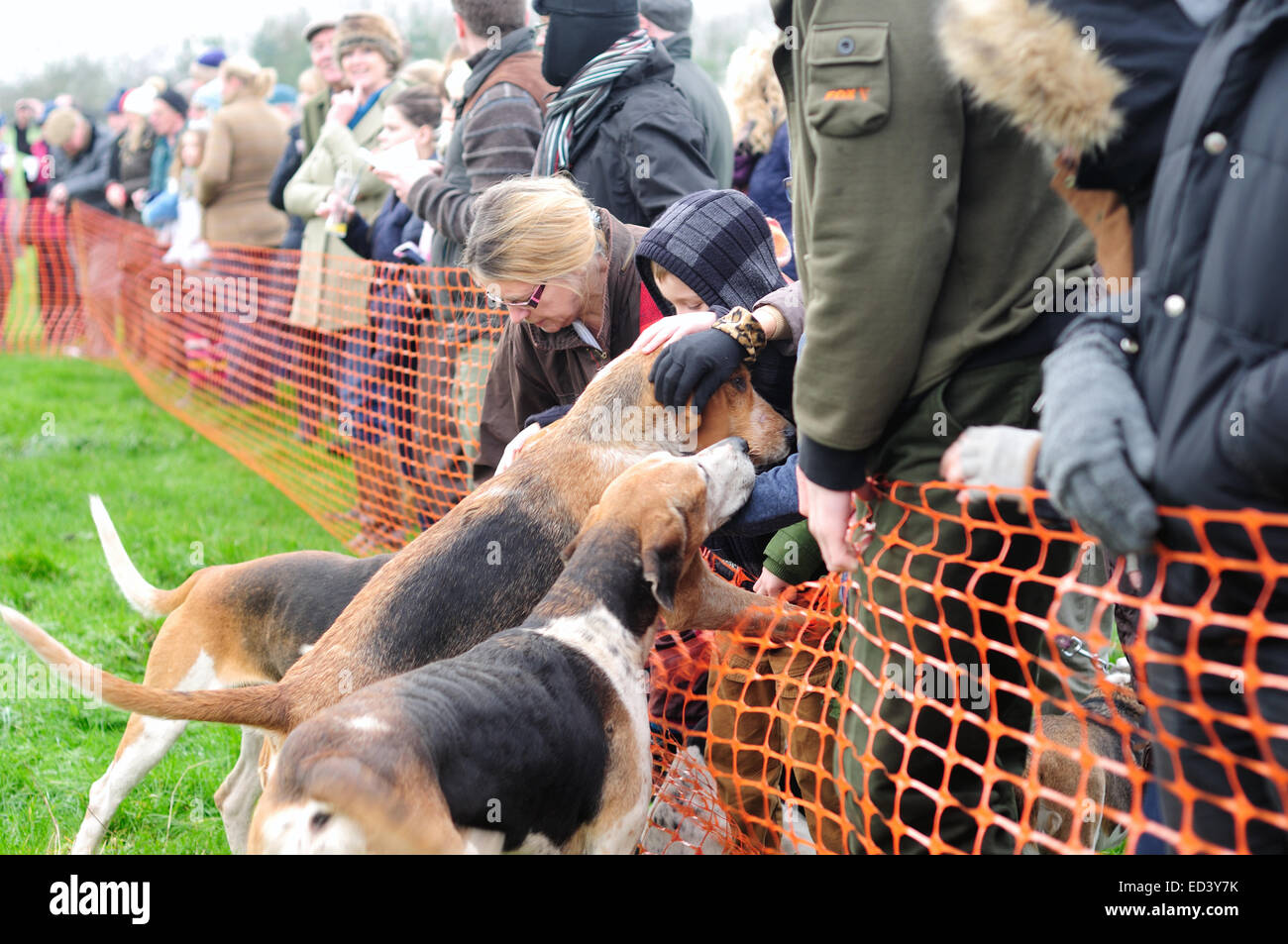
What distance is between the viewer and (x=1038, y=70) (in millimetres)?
1857

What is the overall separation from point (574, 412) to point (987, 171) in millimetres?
1633

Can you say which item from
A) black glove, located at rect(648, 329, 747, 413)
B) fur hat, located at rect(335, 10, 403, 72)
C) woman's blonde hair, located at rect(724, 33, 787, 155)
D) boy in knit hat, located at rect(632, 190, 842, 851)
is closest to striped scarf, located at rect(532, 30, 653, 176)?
boy in knit hat, located at rect(632, 190, 842, 851)

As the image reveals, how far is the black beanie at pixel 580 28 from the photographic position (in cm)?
454

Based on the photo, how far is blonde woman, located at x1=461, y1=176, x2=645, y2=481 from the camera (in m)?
3.66

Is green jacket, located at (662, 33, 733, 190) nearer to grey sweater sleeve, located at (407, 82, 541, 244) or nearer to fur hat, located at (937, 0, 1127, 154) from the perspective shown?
grey sweater sleeve, located at (407, 82, 541, 244)

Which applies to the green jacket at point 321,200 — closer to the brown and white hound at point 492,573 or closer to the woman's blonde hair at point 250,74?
the woman's blonde hair at point 250,74

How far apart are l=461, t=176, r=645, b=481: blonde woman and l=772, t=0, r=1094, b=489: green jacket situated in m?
1.42

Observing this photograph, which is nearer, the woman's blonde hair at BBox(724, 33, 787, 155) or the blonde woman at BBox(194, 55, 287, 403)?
Result: the woman's blonde hair at BBox(724, 33, 787, 155)

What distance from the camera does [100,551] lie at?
21.7 feet

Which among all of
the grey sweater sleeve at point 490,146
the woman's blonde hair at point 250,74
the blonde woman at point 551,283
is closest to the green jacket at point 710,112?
the grey sweater sleeve at point 490,146

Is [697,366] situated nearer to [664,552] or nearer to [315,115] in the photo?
[664,552]

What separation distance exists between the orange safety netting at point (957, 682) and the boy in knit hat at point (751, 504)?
15 mm

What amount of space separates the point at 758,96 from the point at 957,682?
184 inches

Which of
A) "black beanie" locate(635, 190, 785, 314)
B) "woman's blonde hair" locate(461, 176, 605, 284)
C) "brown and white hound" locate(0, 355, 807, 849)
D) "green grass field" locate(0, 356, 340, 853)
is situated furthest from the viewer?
"green grass field" locate(0, 356, 340, 853)
